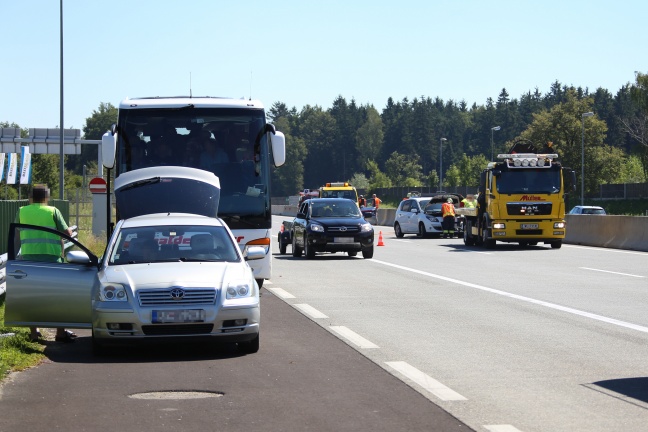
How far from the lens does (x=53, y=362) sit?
10.3 m

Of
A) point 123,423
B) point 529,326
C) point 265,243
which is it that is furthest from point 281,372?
point 265,243

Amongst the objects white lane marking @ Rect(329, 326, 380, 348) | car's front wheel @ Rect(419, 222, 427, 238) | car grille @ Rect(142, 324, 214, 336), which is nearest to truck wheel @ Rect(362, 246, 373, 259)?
car's front wheel @ Rect(419, 222, 427, 238)

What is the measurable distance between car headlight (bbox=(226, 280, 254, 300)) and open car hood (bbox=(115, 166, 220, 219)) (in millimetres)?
4980

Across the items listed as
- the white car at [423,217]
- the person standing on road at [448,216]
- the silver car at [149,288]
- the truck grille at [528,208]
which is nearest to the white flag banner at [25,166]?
the white car at [423,217]

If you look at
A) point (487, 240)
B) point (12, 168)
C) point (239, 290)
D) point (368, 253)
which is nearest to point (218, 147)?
point (239, 290)

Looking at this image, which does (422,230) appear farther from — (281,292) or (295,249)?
(281,292)

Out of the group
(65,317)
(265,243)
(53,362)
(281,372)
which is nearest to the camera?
(281,372)

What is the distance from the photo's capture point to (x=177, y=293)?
10.3 meters

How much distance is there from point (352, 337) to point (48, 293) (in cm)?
321

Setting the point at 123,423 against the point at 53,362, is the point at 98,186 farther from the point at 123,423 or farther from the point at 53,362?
the point at 123,423

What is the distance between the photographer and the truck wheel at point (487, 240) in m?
33.0

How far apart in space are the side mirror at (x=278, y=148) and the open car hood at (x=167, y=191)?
3.93 feet

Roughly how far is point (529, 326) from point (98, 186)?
24.7m

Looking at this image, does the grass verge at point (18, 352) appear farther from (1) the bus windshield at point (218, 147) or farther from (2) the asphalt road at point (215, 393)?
(1) the bus windshield at point (218, 147)
